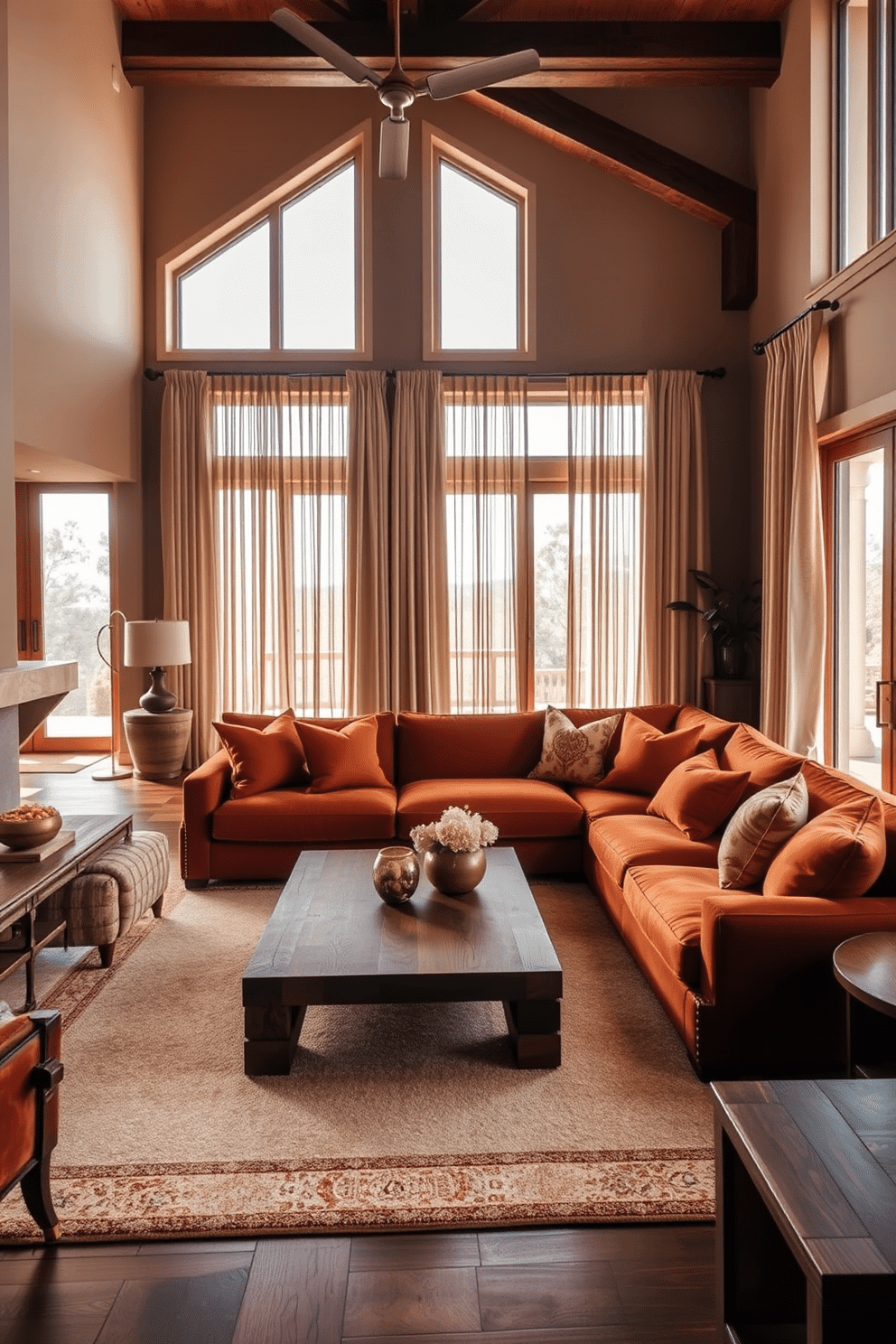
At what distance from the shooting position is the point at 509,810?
15.6 feet

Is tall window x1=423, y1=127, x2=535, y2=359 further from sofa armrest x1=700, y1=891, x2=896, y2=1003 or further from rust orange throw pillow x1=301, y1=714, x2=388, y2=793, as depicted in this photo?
sofa armrest x1=700, y1=891, x2=896, y2=1003

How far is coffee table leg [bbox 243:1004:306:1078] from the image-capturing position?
2857mm

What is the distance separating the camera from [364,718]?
5.34 metres

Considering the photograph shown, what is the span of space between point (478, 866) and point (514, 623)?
13.4 feet

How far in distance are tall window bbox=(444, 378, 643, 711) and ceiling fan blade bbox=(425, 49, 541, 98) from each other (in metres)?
3.00

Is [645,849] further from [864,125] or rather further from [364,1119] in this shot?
[864,125]

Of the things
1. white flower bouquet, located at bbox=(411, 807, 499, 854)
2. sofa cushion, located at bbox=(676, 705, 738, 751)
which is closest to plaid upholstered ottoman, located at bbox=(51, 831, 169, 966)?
white flower bouquet, located at bbox=(411, 807, 499, 854)

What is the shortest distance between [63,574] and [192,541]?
4.28 ft

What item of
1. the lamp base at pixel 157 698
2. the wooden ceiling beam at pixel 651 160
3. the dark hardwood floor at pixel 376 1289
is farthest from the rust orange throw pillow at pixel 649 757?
the wooden ceiling beam at pixel 651 160

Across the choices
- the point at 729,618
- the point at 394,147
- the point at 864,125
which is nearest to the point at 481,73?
the point at 394,147

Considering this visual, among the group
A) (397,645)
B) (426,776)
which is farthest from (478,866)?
(397,645)

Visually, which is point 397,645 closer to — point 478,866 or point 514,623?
point 514,623

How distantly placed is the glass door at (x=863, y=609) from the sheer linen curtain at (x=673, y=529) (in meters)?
1.68

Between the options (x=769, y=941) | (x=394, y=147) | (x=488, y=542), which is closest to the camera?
(x=769, y=941)
